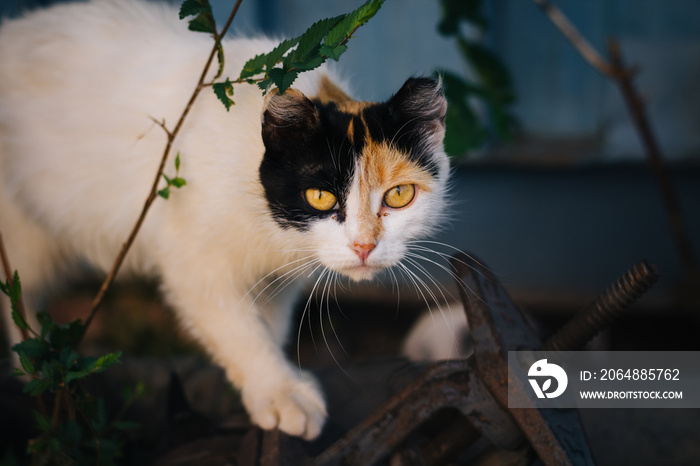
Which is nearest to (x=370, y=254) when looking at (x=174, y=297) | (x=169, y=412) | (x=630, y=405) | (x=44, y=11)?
(x=174, y=297)

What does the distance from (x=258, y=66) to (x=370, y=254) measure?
0.30 meters

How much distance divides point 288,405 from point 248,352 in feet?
0.40

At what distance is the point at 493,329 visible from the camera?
0.79 meters

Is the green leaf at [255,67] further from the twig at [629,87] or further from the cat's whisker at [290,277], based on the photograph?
the twig at [629,87]

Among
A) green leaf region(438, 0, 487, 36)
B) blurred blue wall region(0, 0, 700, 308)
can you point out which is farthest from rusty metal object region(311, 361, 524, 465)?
blurred blue wall region(0, 0, 700, 308)

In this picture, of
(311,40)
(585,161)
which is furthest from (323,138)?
(585,161)

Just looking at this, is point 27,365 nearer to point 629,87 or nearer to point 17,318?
point 17,318

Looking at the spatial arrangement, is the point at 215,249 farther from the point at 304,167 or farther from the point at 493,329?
the point at 493,329

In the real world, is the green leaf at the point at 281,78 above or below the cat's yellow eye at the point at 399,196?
below

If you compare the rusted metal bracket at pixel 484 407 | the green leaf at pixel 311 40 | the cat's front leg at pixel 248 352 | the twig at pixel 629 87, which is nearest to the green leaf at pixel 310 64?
the green leaf at pixel 311 40

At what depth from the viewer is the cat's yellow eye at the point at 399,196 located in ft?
2.87

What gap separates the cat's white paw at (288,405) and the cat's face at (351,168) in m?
0.27

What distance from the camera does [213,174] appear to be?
0.93 meters

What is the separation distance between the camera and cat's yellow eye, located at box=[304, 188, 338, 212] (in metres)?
0.83
